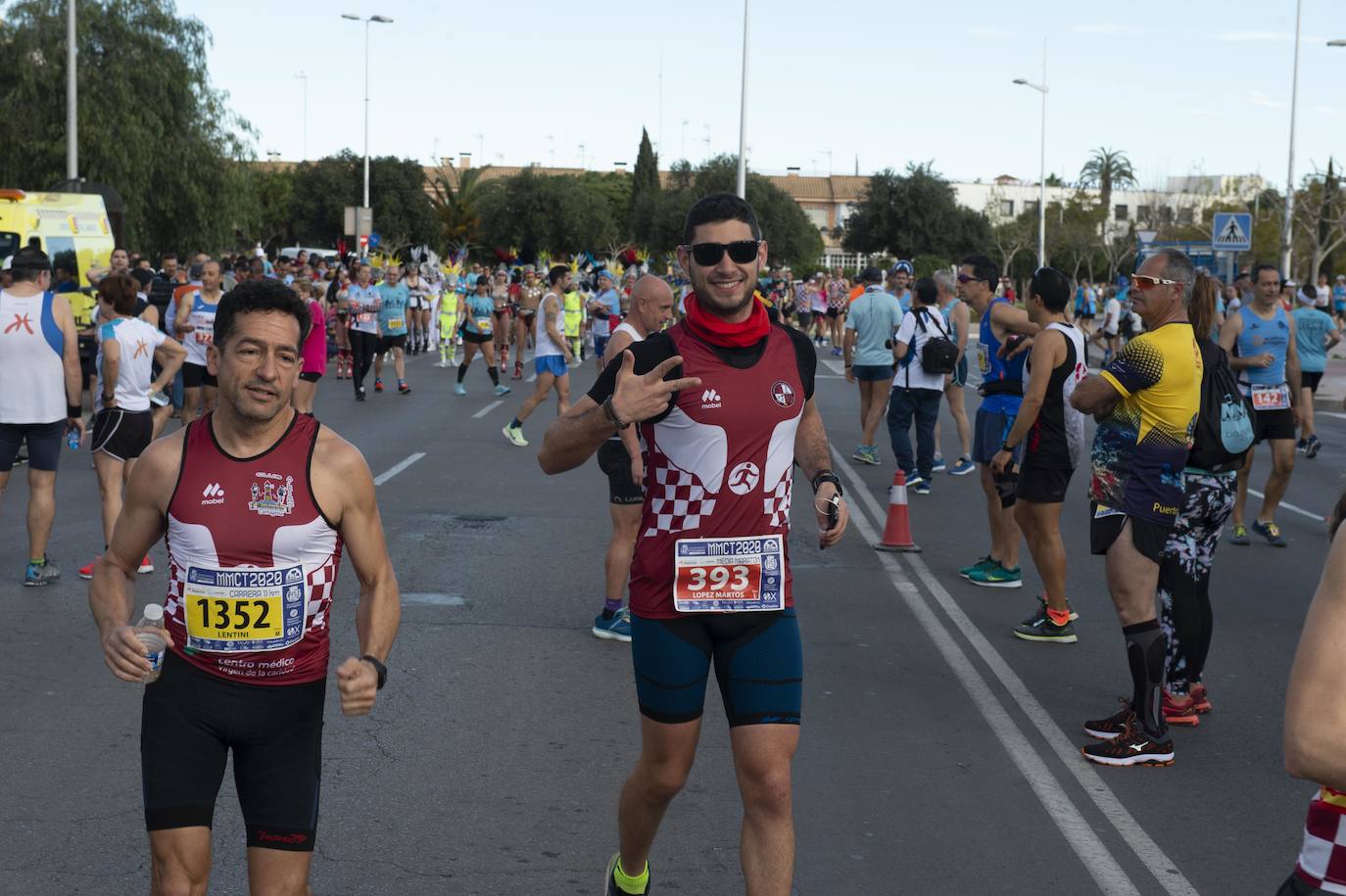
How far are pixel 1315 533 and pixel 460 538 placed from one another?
6.54 m

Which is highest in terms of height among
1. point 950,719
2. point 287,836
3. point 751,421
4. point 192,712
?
point 751,421

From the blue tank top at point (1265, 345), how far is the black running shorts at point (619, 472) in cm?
579

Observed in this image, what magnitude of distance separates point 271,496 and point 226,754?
1.95 feet

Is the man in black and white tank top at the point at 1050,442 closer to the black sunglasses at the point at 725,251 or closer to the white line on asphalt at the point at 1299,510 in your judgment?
the black sunglasses at the point at 725,251

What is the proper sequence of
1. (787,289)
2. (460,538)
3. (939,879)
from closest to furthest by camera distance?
(939,879) < (460,538) < (787,289)

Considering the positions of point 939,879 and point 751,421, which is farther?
point 939,879

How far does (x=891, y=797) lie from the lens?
5.61 m

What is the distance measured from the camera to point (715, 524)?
419 cm

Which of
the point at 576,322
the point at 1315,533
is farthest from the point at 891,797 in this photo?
the point at 576,322

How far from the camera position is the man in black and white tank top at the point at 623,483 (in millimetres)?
7285

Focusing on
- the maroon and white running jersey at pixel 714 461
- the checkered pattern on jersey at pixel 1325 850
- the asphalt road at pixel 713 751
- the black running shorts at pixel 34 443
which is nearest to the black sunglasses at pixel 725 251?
the maroon and white running jersey at pixel 714 461

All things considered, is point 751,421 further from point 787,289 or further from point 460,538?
point 787,289

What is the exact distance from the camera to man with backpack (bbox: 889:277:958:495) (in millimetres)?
13656

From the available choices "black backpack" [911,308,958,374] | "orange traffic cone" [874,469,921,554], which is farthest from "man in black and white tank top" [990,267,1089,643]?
"black backpack" [911,308,958,374]
